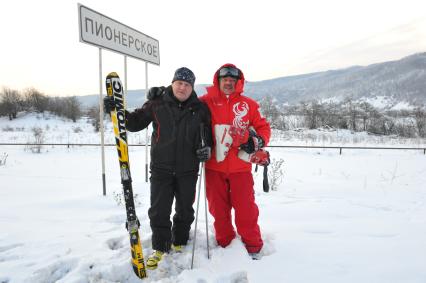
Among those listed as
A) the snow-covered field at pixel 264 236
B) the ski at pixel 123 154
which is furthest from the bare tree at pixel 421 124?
the ski at pixel 123 154

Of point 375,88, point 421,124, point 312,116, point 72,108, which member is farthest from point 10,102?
point 375,88

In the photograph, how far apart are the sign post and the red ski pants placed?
8.50 ft

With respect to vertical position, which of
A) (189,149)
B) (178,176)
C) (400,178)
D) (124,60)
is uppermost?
(124,60)

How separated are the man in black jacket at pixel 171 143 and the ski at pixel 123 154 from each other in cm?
18

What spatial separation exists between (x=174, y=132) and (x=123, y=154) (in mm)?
499

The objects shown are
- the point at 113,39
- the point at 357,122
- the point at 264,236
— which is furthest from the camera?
the point at 357,122

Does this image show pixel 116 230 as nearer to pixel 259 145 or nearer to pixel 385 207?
pixel 259 145

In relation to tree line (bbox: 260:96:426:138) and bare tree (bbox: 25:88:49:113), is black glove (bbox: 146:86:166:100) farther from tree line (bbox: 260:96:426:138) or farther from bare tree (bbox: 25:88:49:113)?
bare tree (bbox: 25:88:49:113)

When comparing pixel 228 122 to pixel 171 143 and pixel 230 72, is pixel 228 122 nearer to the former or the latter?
pixel 230 72

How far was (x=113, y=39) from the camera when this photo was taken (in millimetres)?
4602

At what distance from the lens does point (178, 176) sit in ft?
8.86

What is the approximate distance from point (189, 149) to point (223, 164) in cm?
41

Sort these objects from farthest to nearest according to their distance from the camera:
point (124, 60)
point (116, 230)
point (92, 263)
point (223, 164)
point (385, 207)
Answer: point (124, 60)
point (385, 207)
point (116, 230)
point (223, 164)
point (92, 263)

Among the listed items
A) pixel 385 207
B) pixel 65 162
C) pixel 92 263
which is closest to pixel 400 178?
pixel 385 207
